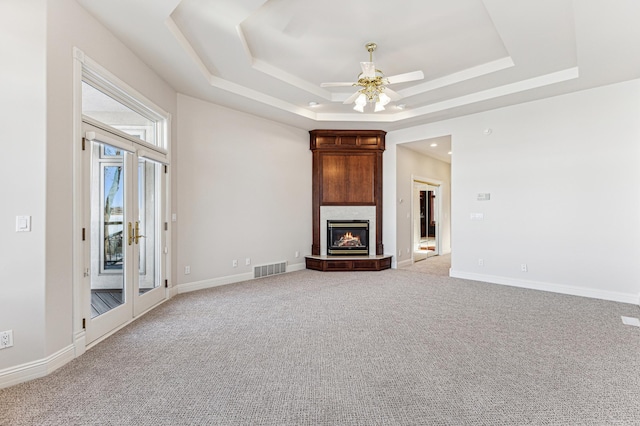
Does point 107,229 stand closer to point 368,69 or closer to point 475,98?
point 368,69

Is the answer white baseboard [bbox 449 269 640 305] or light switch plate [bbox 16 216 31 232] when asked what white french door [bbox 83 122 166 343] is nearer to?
light switch plate [bbox 16 216 31 232]

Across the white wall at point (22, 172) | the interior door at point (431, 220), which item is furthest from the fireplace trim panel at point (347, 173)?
the white wall at point (22, 172)

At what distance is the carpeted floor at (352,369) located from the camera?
76.7 inches

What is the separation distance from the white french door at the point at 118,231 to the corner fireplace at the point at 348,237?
3.64 meters

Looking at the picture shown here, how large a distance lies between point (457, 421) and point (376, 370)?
2.32 ft

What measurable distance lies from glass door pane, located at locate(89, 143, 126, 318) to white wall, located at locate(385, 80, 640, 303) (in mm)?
5476

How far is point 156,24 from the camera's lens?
3.02m

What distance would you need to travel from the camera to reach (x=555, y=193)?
493 cm

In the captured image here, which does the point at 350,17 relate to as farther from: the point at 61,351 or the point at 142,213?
the point at 61,351

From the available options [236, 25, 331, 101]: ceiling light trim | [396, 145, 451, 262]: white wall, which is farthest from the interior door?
[236, 25, 331, 101]: ceiling light trim

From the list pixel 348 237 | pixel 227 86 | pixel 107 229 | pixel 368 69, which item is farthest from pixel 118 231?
pixel 348 237

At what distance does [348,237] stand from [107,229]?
4.76 m

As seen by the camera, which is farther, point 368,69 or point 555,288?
point 555,288

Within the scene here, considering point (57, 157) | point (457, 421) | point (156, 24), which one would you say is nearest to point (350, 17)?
point (156, 24)
